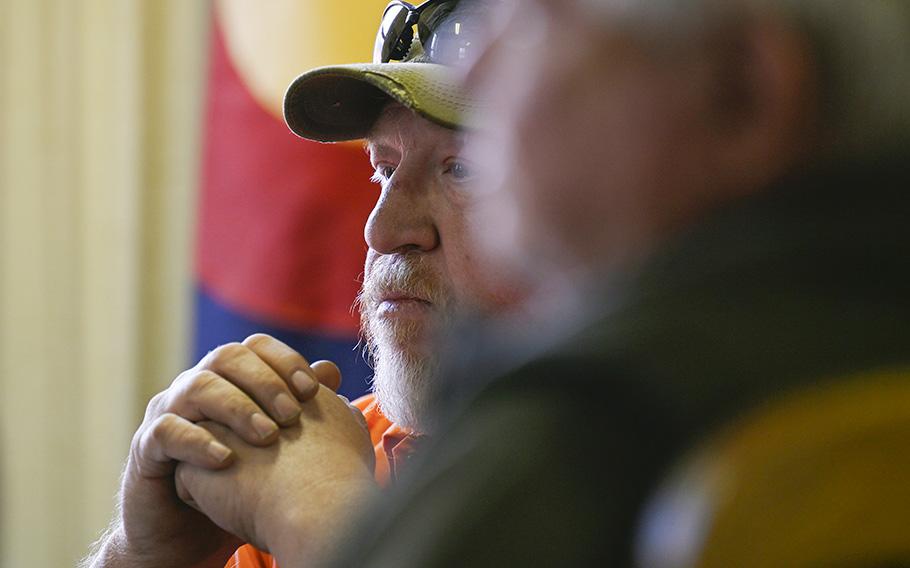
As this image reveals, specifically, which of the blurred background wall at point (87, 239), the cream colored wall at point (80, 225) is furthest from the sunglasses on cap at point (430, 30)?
the cream colored wall at point (80, 225)

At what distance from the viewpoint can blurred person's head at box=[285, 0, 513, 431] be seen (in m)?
1.05

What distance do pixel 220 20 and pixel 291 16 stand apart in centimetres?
24

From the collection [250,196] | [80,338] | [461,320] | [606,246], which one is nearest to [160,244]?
[80,338]

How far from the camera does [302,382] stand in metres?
0.82

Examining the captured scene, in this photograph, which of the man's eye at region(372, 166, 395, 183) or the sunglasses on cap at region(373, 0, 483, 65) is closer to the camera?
the sunglasses on cap at region(373, 0, 483, 65)

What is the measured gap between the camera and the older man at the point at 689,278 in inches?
12.6

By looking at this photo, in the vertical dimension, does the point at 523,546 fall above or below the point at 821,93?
below

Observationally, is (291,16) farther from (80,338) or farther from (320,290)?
(80,338)

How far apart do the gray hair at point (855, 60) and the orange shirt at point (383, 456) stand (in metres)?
0.69

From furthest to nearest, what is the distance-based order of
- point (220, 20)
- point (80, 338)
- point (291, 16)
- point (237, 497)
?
point (80, 338) < point (220, 20) < point (291, 16) < point (237, 497)

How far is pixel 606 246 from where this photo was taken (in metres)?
0.37

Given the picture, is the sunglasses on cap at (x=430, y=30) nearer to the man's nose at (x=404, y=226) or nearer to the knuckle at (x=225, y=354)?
the man's nose at (x=404, y=226)

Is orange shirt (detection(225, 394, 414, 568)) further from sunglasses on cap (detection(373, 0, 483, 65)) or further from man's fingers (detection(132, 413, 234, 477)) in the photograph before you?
sunglasses on cap (detection(373, 0, 483, 65))

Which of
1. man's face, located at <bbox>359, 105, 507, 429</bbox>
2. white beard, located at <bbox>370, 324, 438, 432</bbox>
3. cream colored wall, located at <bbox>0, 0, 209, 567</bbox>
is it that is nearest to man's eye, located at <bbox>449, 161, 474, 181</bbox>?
man's face, located at <bbox>359, 105, 507, 429</bbox>
